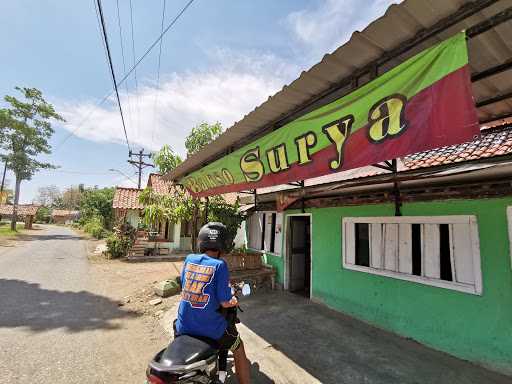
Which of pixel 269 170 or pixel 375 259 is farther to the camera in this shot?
pixel 375 259

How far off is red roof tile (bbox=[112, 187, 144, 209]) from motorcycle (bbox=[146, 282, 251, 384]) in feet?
56.0

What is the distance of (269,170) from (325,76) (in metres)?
1.64

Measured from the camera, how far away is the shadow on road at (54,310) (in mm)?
5062

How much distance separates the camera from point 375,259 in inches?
207

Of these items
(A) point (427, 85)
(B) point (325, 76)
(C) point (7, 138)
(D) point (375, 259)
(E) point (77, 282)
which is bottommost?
(E) point (77, 282)

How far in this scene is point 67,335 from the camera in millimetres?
4605

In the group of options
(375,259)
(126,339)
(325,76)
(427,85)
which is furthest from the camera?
(375,259)

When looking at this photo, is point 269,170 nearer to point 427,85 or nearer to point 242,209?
point 427,85

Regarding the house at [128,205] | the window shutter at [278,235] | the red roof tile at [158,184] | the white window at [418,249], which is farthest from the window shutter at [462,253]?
the house at [128,205]

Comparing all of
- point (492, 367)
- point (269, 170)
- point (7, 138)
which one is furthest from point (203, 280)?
point (7, 138)

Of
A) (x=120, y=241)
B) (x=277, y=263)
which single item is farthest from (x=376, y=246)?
(x=120, y=241)

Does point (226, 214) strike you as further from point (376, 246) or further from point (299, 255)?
point (376, 246)

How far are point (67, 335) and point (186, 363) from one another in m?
4.11

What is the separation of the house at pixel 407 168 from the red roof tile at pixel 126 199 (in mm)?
12175
